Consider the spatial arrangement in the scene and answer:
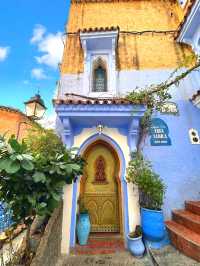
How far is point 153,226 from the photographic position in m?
4.10

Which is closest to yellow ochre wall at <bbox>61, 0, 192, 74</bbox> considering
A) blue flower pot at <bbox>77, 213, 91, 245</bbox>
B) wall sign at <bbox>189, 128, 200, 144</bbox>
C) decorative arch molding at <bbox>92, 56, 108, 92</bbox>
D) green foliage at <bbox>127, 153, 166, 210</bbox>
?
decorative arch molding at <bbox>92, 56, 108, 92</bbox>

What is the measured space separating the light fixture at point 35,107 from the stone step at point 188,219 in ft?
15.1

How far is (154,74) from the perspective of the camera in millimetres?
6684

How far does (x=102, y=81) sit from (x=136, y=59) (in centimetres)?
170

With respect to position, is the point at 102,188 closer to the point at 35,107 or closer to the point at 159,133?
the point at 159,133

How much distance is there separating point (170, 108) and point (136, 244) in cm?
450

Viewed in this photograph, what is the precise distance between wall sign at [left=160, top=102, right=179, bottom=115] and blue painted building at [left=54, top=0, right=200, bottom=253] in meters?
0.04

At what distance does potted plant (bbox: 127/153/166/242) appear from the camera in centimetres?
412

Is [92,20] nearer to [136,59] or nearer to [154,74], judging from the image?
[136,59]

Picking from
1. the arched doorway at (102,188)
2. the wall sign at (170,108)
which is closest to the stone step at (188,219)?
the arched doorway at (102,188)

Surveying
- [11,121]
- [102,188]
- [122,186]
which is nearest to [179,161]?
[122,186]

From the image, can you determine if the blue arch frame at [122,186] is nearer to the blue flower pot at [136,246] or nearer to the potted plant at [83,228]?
the potted plant at [83,228]

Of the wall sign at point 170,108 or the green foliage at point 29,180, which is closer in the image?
the green foliage at point 29,180

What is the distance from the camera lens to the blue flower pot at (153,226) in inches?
161
